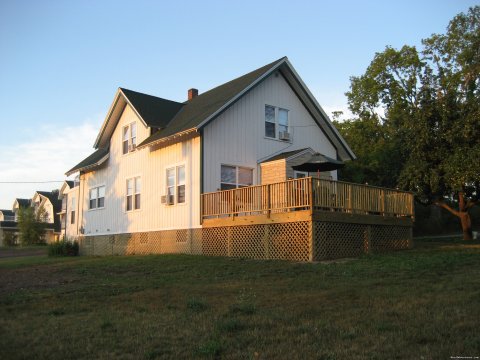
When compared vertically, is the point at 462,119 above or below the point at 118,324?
above

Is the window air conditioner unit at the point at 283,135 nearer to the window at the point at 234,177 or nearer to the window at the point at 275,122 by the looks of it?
the window at the point at 275,122

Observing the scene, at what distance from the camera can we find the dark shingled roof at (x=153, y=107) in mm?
23750

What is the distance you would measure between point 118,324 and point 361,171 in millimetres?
28584

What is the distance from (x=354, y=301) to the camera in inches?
362

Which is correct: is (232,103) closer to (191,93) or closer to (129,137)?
(129,137)

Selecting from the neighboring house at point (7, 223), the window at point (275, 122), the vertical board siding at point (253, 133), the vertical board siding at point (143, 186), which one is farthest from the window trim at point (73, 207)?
the neighboring house at point (7, 223)

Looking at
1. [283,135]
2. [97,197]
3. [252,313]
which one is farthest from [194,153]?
[252,313]

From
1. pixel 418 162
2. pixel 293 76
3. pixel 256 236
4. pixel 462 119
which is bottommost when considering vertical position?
pixel 256 236

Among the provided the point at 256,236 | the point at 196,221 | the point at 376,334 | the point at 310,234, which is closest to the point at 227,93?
the point at 196,221

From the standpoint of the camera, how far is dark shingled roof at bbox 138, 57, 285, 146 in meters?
20.8

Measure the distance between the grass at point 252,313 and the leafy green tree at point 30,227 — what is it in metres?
41.0

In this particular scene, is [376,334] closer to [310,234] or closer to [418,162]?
[310,234]

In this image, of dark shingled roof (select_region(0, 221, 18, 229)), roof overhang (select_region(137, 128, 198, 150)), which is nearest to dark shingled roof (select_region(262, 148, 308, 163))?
roof overhang (select_region(137, 128, 198, 150))

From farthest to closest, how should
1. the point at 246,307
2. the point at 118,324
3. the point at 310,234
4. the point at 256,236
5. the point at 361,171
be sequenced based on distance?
the point at 361,171 → the point at 256,236 → the point at 310,234 → the point at 246,307 → the point at 118,324
